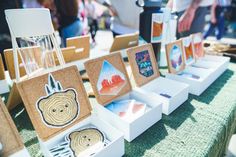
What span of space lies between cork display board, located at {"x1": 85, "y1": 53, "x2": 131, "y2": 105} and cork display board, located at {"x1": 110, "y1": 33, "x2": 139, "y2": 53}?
479 mm

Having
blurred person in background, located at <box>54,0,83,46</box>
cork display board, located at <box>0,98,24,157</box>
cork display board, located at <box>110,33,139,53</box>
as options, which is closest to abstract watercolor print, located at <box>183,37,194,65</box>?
cork display board, located at <box>110,33,139,53</box>

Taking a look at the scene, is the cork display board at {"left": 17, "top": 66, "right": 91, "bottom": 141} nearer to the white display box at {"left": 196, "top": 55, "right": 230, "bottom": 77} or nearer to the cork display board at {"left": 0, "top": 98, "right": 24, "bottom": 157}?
the cork display board at {"left": 0, "top": 98, "right": 24, "bottom": 157}

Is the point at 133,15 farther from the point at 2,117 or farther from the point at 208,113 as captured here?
the point at 2,117

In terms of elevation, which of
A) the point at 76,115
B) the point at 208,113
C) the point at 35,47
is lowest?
the point at 208,113

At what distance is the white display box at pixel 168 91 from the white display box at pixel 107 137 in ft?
0.65

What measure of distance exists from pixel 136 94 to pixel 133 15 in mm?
831

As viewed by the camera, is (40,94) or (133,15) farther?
(133,15)

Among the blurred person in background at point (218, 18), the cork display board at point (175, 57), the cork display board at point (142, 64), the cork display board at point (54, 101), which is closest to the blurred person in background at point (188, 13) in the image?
the cork display board at point (175, 57)

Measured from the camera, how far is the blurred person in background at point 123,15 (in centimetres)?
132

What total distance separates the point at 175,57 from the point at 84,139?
1.86 feet

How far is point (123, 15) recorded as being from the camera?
53.9 inches

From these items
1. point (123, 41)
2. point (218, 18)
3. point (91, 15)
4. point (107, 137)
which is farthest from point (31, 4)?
point (218, 18)

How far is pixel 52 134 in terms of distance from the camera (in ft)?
1.59

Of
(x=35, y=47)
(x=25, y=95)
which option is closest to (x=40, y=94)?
(x=25, y=95)
